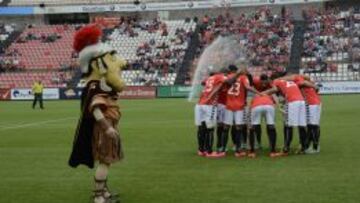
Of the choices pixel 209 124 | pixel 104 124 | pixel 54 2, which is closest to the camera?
pixel 104 124

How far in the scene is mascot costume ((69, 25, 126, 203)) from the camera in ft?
28.5

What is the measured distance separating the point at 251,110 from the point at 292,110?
2.78 ft

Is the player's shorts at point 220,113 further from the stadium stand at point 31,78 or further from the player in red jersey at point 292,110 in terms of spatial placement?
the stadium stand at point 31,78

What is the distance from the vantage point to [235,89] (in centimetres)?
1448

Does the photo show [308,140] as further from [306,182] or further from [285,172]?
[306,182]

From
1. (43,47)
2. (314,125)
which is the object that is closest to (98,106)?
(314,125)

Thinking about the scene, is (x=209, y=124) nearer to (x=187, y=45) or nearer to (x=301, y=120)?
(x=301, y=120)

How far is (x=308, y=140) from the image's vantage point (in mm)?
14961

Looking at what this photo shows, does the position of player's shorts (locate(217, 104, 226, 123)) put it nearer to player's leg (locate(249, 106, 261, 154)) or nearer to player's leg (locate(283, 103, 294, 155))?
player's leg (locate(249, 106, 261, 154))

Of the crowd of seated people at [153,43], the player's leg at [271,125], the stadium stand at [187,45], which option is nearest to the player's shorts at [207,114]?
the player's leg at [271,125]

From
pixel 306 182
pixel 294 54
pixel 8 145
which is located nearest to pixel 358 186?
pixel 306 182

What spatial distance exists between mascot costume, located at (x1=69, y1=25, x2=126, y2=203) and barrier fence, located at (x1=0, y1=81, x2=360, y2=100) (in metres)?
37.8

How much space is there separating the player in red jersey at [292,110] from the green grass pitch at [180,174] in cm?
57

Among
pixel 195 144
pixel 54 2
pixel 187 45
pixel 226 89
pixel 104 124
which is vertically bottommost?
pixel 195 144
